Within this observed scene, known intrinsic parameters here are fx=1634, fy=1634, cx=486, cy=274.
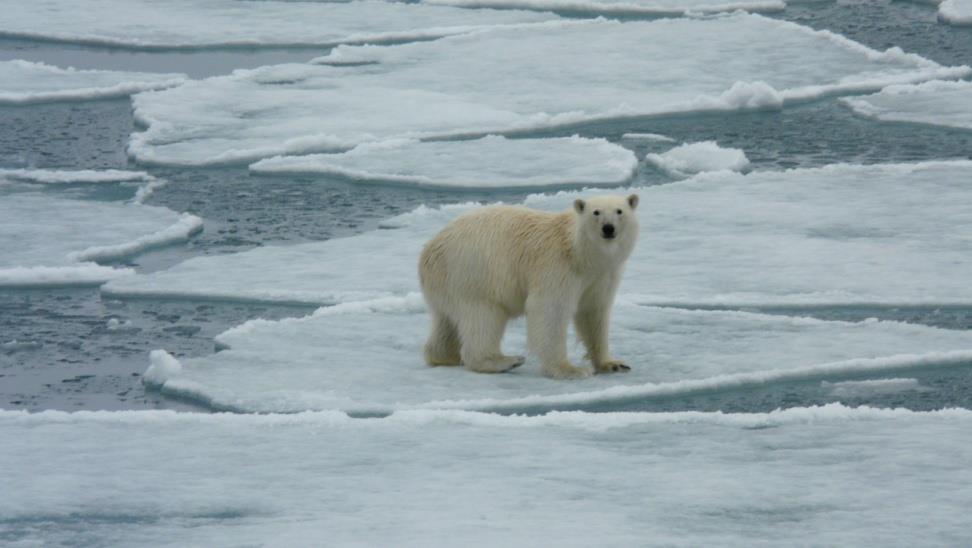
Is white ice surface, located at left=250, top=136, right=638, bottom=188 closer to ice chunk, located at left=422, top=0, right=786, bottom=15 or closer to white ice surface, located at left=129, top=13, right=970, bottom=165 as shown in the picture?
white ice surface, located at left=129, top=13, right=970, bottom=165

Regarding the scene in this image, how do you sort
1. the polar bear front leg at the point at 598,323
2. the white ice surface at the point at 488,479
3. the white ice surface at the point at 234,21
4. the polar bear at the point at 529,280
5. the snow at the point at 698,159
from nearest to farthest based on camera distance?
1. the white ice surface at the point at 488,479
2. the polar bear at the point at 529,280
3. the polar bear front leg at the point at 598,323
4. the snow at the point at 698,159
5. the white ice surface at the point at 234,21

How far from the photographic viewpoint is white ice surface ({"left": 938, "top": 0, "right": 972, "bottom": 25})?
40.7 ft

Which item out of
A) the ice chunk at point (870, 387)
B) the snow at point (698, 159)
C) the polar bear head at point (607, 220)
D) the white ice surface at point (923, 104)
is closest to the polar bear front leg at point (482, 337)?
the polar bear head at point (607, 220)

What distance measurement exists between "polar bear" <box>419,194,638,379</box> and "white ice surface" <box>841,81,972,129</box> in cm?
460

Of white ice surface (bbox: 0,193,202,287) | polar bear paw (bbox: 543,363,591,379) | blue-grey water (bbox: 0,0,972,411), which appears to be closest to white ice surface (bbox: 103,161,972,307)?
blue-grey water (bbox: 0,0,972,411)

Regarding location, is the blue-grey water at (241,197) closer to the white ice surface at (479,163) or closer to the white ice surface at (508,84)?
the white ice surface at (479,163)

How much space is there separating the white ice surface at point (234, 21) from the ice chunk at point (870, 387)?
26.4 ft

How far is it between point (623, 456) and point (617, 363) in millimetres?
960

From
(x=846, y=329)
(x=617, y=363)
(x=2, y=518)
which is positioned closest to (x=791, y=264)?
(x=846, y=329)

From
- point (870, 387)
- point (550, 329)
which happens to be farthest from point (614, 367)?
point (870, 387)

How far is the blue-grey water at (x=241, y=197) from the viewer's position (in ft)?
17.4

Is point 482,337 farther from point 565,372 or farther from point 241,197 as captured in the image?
point 241,197

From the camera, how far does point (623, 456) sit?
4.41 metres

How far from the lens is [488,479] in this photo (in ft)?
13.8
